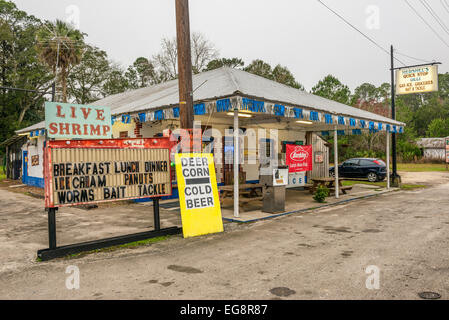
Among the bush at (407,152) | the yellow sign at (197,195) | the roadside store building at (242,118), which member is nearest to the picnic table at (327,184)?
the roadside store building at (242,118)

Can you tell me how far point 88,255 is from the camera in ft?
19.4

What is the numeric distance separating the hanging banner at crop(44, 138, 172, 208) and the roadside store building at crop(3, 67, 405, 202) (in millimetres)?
2056

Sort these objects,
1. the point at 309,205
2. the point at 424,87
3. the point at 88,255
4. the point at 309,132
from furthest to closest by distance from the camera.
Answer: the point at 309,132 → the point at 424,87 → the point at 309,205 → the point at 88,255

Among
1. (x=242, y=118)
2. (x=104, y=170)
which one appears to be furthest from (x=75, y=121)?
(x=242, y=118)

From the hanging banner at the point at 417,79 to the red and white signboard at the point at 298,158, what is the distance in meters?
8.14

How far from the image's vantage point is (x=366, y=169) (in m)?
20.7

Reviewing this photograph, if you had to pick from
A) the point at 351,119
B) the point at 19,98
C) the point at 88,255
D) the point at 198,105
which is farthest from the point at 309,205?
the point at 19,98

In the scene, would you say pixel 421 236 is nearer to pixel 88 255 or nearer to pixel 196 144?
pixel 196 144

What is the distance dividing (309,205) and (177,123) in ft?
19.0

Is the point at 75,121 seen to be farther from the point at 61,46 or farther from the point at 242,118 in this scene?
the point at 61,46

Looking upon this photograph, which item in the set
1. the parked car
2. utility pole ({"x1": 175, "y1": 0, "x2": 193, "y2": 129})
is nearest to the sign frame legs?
utility pole ({"x1": 175, "y1": 0, "x2": 193, "y2": 129})

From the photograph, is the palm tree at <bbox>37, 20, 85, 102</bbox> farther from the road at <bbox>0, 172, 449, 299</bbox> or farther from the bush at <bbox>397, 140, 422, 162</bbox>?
the bush at <bbox>397, 140, 422, 162</bbox>

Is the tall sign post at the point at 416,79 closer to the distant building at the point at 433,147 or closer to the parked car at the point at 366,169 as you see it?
the parked car at the point at 366,169

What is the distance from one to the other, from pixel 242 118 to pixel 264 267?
359 inches
